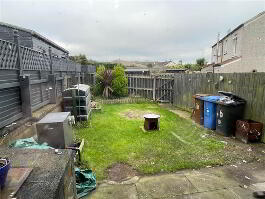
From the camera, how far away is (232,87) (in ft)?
26.8

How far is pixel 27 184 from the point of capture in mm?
2213

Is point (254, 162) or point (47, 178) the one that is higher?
point (47, 178)

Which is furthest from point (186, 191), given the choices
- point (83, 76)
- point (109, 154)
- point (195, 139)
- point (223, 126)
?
point (83, 76)

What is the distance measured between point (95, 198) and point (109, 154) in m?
1.90

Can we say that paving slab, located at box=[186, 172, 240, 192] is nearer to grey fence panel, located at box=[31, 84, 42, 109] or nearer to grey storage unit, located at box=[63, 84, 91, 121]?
grey fence panel, located at box=[31, 84, 42, 109]

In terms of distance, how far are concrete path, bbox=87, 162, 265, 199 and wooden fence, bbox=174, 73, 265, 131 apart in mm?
2672

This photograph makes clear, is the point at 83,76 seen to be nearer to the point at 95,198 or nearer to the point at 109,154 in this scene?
the point at 109,154

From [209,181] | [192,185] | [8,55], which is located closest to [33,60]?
[8,55]

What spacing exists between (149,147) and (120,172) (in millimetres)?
1649

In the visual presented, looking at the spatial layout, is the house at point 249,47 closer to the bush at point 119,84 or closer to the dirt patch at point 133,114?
the dirt patch at point 133,114

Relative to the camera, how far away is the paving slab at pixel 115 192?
150 inches

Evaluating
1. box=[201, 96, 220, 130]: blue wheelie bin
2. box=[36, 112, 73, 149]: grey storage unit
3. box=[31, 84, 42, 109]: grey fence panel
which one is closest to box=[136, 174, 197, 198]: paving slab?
box=[36, 112, 73, 149]: grey storage unit

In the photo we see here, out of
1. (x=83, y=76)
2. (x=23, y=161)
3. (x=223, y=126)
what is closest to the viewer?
(x=23, y=161)

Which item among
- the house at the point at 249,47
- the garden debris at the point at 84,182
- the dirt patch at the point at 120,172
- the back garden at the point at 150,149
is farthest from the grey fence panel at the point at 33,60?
the house at the point at 249,47
